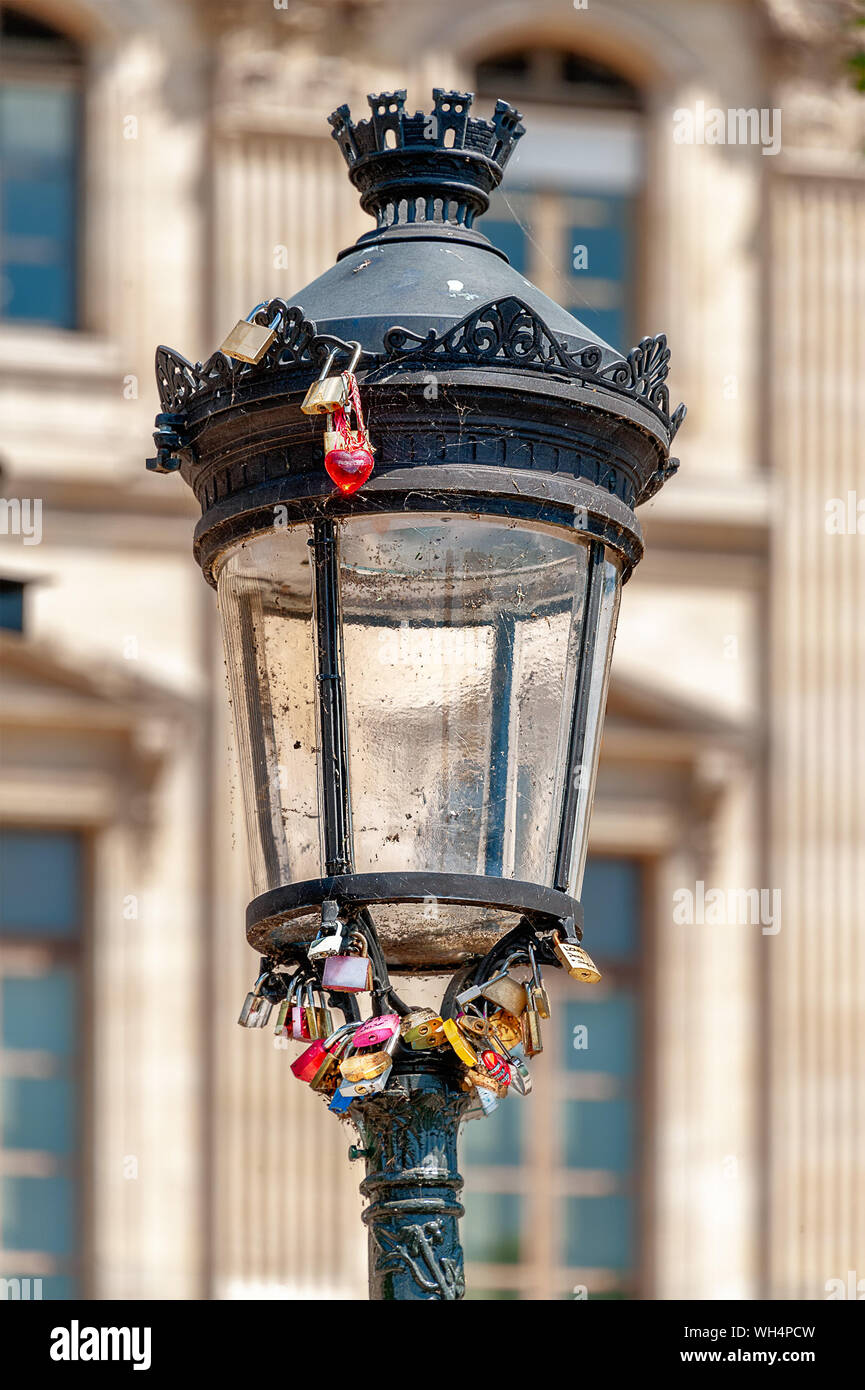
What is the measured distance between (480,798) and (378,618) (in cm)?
33

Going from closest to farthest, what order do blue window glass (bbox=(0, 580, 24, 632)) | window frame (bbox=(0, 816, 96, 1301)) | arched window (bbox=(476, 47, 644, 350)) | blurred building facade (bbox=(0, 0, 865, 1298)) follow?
blue window glass (bbox=(0, 580, 24, 632))
window frame (bbox=(0, 816, 96, 1301))
blurred building facade (bbox=(0, 0, 865, 1298))
arched window (bbox=(476, 47, 644, 350))

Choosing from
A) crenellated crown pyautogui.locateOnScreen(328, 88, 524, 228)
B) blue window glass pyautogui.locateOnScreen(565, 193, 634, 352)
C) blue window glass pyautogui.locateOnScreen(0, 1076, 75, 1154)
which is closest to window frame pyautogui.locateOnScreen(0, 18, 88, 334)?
blue window glass pyautogui.locateOnScreen(565, 193, 634, 352)

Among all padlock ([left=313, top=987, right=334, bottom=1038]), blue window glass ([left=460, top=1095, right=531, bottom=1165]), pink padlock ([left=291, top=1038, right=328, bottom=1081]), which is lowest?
pink padlock ([left=291, top=1038, right=328, bottom=1081])

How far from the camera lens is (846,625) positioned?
68.0 ft

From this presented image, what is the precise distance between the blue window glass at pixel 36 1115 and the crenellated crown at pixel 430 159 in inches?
522

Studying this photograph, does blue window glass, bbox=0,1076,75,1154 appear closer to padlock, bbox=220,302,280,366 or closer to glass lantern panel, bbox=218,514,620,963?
glass lantern panel, bbox=218,514,620,963

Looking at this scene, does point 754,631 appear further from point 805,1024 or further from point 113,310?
point 113,310

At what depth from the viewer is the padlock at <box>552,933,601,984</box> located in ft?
20.0

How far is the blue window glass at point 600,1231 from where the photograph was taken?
20.2 meters

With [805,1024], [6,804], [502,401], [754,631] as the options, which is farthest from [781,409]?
[502,401]

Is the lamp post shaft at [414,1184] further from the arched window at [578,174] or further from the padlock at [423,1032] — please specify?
the arched window at [578,174]

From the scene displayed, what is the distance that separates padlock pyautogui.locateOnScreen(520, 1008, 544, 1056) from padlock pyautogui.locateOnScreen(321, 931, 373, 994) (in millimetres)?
254

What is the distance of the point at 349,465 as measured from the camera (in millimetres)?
6188

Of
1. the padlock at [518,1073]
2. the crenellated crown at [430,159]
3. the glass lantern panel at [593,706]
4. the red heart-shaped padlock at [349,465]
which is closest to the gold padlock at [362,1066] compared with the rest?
the padlock at [518,1073]
